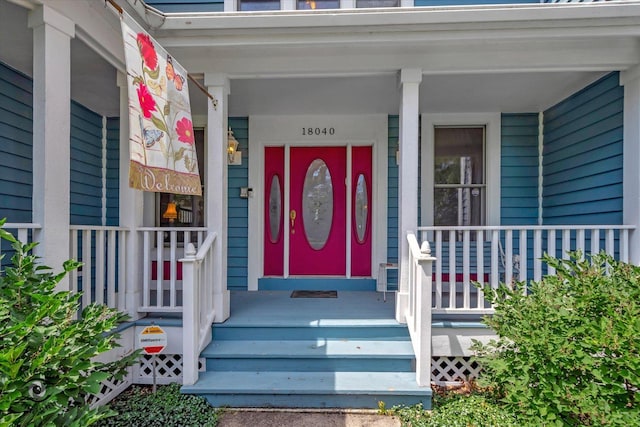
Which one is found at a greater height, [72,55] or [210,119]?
[72,55]

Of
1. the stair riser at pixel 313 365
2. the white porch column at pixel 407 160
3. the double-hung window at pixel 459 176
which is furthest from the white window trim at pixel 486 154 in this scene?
the stair riser at pixel 313 365

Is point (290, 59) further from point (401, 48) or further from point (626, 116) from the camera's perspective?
point (626, 116)

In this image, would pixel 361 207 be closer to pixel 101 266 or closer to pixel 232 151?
pixel 232 151

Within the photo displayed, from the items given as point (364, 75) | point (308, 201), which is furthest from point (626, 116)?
point (308, 201)

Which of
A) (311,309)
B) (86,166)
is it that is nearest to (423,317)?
(311,309)

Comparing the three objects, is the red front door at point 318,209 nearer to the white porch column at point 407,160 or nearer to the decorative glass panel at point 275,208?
the decorative glass panel at point 275,208

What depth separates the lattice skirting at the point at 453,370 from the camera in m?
3.16

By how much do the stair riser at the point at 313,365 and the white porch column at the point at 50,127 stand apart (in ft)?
4.43

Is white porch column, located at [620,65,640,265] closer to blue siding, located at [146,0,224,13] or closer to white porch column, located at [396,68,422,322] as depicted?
white porch column, located at [396,68,422,322]

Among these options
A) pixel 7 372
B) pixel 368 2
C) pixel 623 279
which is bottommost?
pixel 7 372

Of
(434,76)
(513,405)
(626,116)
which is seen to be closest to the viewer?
(513,405)

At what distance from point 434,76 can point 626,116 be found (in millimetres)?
1715

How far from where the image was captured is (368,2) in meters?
4.17

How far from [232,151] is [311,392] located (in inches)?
114
